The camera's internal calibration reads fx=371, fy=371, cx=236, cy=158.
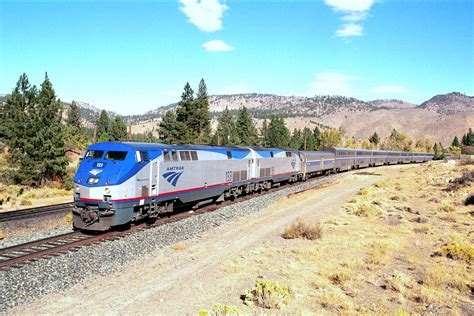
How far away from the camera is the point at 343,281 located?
12.2 meters

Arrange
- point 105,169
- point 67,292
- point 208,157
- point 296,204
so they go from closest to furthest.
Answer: point 67,292
point 105,169
point 208,157
point 296,204

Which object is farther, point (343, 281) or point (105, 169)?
point (105, 169)

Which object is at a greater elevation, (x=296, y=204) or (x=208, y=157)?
(x=208, y=157)

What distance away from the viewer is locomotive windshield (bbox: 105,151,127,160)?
17312 millimetres

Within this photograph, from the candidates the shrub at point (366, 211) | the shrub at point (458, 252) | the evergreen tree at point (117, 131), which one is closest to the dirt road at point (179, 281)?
the shrub at point (458, 252)

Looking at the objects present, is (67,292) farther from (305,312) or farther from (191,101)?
(191,101)

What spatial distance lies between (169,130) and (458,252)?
70.9 metres

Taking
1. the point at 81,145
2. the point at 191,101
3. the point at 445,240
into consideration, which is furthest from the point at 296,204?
the point at 81,145

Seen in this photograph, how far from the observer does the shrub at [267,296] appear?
1036 cm

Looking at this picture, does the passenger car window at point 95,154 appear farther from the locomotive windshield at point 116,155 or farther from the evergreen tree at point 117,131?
the evergreen tree at point 117,131

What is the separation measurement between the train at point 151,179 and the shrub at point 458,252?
13.3 m

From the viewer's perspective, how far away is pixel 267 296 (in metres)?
10.4

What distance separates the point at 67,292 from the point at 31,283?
53.7 inches

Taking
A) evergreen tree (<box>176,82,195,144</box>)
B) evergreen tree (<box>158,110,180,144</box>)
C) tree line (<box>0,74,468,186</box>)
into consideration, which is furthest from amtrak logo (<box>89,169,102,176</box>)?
evergreen tree (<box>176,82,195,144</box>)
